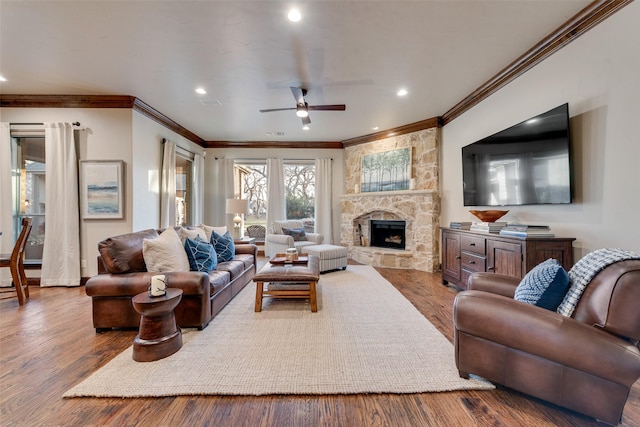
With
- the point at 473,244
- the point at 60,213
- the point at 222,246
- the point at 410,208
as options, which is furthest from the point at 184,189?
the point at 473,244

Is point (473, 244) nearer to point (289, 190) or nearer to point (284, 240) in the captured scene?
point (284, 240)

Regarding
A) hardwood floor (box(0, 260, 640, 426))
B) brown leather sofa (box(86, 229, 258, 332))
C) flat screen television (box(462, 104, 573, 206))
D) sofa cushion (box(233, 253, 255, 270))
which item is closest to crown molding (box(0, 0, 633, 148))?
flat screen television (box(462, 104, 573, 206))

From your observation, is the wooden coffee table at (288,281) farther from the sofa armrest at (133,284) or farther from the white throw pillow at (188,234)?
the white throw pillow at (188,234)

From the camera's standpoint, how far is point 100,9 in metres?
2.13

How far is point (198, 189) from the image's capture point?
5922mm

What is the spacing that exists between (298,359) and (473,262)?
2453 mm

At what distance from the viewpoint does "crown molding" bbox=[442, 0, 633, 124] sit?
2.10 metres

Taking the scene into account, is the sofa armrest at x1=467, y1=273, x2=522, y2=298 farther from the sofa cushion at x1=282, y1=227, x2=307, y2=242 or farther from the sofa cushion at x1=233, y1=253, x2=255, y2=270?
the sofa cushion at x1=282, y1=227, x2=307, y2=242

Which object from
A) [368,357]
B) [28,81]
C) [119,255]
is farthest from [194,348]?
[28,81]

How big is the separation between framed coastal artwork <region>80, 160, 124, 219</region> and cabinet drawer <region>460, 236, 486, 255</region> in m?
4.84

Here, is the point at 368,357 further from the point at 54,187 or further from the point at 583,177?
the point at 54,187

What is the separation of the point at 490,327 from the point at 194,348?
2.11m

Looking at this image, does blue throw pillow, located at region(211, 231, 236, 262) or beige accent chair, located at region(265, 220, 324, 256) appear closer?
blue throw pillow, located at region(211, 231, 236, 262)

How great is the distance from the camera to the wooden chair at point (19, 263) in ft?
10.2
